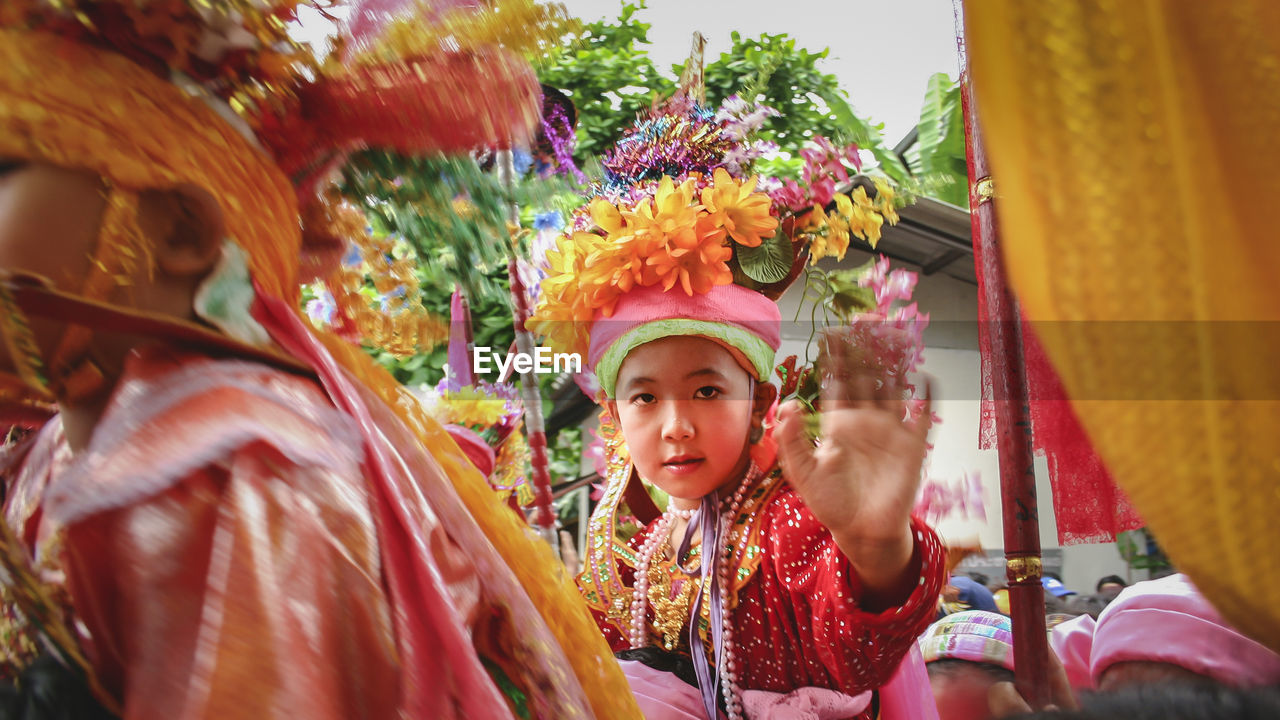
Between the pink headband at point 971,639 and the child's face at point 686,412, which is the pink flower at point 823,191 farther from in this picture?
the pink headband at point 971,639

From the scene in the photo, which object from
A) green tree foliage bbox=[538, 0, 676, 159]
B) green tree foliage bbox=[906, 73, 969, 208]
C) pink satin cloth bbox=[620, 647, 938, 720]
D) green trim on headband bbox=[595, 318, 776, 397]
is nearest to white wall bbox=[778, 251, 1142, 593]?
green trim on headband bbox=[595, 318, 776, 397]

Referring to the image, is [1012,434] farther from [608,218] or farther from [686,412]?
[608,218]

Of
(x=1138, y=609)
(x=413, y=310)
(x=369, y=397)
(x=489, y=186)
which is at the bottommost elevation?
(x=1138, y=609)

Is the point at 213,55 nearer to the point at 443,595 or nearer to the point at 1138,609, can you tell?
the point at 443,595

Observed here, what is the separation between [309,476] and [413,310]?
711mm

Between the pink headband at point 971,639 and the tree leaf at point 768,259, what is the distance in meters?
1.14

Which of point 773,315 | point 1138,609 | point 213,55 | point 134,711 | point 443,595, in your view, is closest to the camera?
point 134,711

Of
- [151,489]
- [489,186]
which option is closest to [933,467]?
[489,186]

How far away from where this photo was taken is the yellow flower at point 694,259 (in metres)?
2.08

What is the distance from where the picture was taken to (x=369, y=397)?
1.07 meters

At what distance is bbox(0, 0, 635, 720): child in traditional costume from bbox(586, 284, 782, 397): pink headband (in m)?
0.94

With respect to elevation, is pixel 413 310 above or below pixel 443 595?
above

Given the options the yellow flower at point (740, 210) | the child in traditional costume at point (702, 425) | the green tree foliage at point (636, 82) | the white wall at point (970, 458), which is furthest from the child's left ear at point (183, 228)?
the green tree foliage at point (636, 82)

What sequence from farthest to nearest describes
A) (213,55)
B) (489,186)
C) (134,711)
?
(489,186), (213,55), (134,711)
